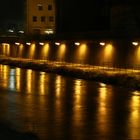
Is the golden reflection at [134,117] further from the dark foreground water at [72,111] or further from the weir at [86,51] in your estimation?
the weir at [86,51]

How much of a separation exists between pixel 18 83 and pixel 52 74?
944 centimetres

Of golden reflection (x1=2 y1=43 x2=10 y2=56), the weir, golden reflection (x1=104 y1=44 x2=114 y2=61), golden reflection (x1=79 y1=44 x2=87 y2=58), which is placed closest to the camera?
the weir

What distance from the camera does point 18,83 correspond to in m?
31.2

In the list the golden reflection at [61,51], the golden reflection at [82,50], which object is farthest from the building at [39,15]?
the golden reflection at [82,50]

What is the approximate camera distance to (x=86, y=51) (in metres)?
46.1

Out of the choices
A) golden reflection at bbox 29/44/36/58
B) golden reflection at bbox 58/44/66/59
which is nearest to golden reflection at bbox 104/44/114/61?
golden reflection at bbox 58/44/66/59

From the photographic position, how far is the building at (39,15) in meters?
106

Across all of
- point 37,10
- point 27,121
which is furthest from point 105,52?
point 37,10

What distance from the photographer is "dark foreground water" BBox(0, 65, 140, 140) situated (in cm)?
1405

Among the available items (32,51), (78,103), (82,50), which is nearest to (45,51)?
(32,51)

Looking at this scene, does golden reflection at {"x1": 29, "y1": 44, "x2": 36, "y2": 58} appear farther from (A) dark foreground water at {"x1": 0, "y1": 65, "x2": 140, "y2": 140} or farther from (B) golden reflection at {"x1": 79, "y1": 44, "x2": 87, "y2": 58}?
(A) dark foreground water at {"x1": 0, "y1": 65, "x2": 140, "y2": 140}

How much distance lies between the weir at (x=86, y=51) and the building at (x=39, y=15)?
1709 inches

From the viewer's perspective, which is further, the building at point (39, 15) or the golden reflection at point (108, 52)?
the building at point (39, 15)

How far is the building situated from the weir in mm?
43420
